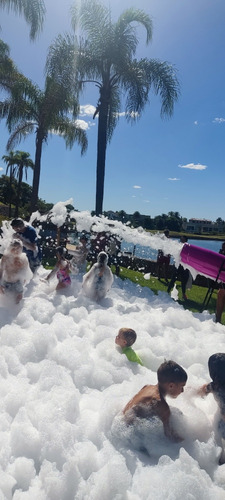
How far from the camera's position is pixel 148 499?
104 inches

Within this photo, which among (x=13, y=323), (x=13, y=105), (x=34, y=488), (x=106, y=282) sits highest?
(x=13, y=105)

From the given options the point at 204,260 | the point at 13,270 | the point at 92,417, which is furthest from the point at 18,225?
the point at 92,417

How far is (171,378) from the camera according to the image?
313 centimetres

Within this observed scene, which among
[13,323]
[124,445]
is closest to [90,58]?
[13,323]

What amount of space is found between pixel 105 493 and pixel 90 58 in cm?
1557

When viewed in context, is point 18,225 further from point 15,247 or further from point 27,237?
point 15,247

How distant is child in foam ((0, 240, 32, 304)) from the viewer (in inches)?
256

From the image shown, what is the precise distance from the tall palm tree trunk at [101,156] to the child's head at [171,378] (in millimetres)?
11863

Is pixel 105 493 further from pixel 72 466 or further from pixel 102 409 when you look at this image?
pixel 102 409

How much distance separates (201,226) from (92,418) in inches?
5344

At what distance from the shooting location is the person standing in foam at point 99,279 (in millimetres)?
7500

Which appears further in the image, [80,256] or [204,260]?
[80,256]

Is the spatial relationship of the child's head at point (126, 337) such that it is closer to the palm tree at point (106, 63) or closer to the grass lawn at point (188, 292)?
the grass lawn at point (188, 292)

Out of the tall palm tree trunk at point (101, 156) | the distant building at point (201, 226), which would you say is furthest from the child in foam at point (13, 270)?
the distant building at point (201, 226)
